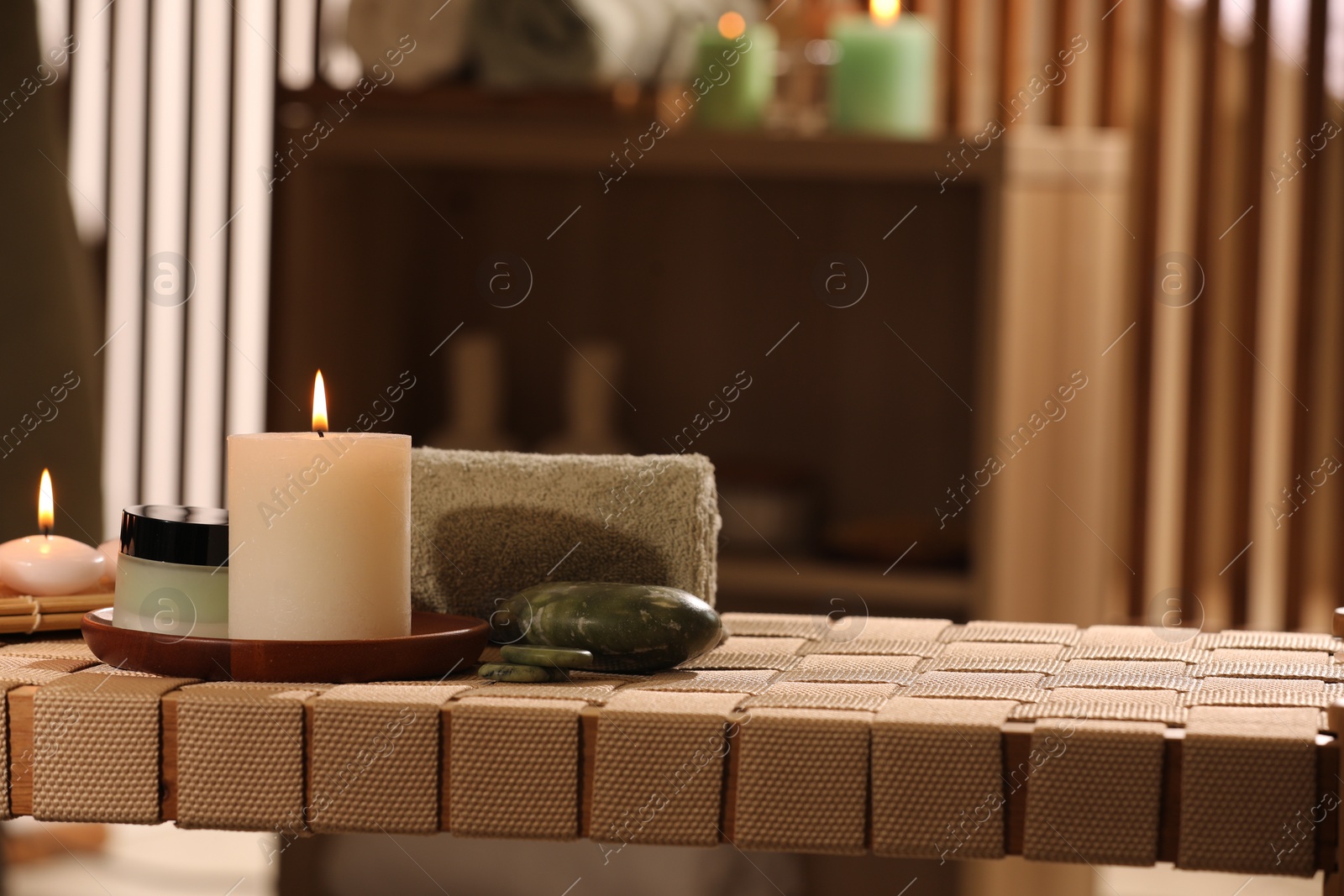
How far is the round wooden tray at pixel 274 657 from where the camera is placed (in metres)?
0.49

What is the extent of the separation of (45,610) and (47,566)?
0.02m

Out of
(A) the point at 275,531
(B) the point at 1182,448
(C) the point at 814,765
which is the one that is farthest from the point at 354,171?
(C) the point at 814,765

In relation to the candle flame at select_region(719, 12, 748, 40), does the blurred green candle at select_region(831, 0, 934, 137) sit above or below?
below

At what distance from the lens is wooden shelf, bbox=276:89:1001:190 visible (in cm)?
145

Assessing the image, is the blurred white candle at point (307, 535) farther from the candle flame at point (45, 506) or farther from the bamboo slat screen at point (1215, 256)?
the bamboo slat screen at point (1215, 256)

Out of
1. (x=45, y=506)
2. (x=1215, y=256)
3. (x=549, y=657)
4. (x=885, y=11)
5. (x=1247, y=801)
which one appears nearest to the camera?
(x=1247, y=801)

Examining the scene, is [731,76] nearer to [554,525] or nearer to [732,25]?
[732,25]

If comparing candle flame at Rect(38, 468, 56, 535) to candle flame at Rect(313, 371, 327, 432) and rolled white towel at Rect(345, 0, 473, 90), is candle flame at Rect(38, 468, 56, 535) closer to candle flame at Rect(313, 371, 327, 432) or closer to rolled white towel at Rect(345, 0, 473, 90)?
candle flame at Rect(313, 371, 327, 432)

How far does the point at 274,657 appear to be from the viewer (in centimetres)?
49

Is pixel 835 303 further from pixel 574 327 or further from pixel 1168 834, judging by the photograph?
pixel 1168 834

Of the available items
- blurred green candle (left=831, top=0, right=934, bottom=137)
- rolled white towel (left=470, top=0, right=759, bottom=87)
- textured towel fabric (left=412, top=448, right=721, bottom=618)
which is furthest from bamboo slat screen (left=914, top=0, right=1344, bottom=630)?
textured towel fabric (left=412, top=448, right=721, bottom=618)

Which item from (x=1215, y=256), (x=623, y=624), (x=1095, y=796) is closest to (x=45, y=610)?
(x=623, y=624)

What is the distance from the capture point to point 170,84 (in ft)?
4.77

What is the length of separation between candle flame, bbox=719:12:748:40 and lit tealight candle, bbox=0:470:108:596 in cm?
105
